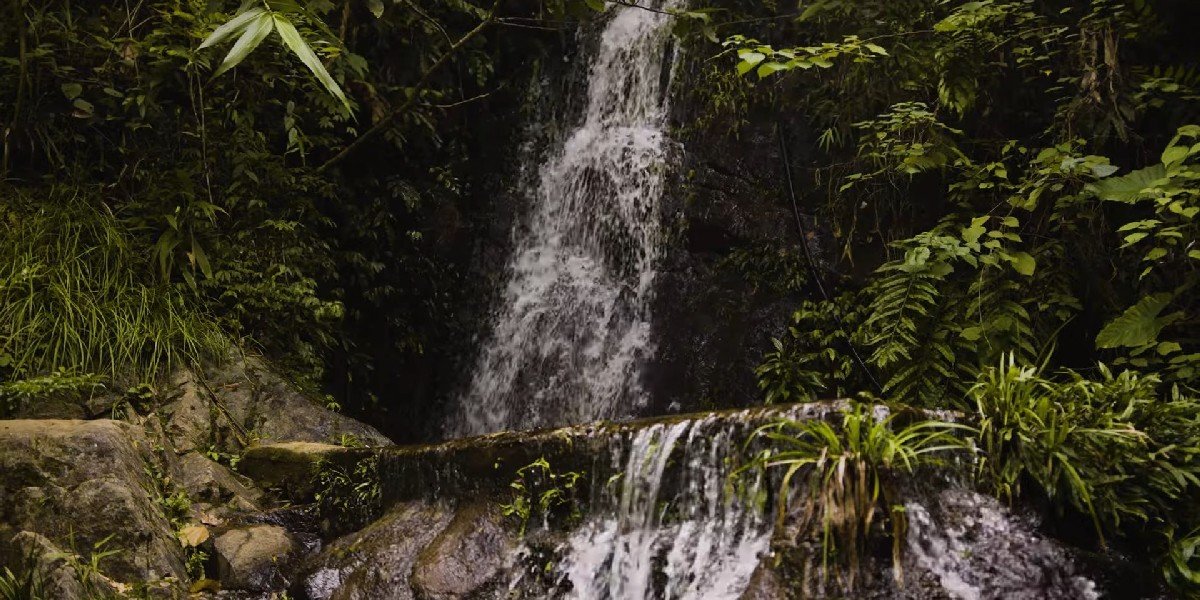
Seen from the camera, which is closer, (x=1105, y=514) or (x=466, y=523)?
(x=1105, y=514)

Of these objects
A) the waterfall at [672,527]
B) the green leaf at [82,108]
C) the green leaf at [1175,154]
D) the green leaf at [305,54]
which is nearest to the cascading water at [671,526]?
the waterfall at [672,527]

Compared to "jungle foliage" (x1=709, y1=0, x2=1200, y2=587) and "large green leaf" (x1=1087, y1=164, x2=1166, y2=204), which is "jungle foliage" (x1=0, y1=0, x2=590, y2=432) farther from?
"large green leaf" (x1=1087, y1=164, x2=1166, y2=204)

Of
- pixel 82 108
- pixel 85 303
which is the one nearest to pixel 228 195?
pixel 82 108

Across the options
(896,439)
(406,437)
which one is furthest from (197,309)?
(896,439)

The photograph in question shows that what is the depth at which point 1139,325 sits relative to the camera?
177 inches

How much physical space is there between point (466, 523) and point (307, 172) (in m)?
4.16

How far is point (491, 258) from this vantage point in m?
8.38

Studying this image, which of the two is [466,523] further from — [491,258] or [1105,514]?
[491,258]

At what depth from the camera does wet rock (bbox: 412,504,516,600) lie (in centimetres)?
381

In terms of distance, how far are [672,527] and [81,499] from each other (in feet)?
9.04

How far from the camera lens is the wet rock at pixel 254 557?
4051 mm

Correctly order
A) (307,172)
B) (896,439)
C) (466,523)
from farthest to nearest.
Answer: (307,172), (466,523), (896,439)

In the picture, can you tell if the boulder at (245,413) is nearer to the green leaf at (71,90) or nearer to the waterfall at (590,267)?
the waterfall at (590,267)

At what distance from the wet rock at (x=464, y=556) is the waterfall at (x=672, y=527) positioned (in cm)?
39
